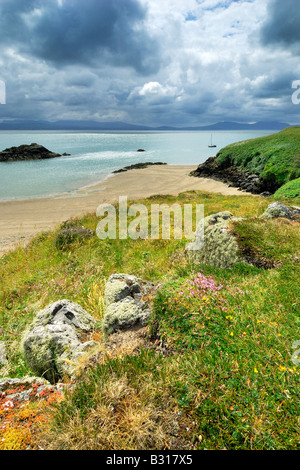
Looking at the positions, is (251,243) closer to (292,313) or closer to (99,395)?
(292,313)

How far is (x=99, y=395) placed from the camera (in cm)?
251

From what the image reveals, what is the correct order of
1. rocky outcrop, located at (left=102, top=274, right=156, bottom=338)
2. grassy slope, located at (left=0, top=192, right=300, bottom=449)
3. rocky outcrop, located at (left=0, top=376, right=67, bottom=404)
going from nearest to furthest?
grassy slope, located at (left=0, top=192, right=300, bottom=449), rocky outcrop, located at (left=0, top=376, right=67, bottom=404), rocky outcrop, located at (left=102, top=274, right=156, bottom=338)

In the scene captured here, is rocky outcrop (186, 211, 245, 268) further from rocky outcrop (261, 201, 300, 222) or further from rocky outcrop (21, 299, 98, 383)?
rocky outcrop (21, 299, 98, 383)

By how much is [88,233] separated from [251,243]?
29.2ft

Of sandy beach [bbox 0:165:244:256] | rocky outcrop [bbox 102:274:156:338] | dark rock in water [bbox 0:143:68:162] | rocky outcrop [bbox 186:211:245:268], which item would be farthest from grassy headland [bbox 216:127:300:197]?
dark rock in water [bbox 0:143:68:162]

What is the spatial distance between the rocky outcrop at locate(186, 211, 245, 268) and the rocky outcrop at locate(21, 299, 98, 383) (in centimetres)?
357

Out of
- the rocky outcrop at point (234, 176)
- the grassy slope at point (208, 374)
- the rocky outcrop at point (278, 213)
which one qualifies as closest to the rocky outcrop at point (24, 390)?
the grassy slope at point (208, 374)

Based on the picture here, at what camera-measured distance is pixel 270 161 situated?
37.2m

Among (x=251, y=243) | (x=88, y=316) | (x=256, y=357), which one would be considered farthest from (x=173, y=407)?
(x=251, y=243)

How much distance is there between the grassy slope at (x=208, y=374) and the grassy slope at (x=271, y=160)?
30.5 m

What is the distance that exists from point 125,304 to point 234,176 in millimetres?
43796

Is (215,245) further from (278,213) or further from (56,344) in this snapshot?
(56,344)

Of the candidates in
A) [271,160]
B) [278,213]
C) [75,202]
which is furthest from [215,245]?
[271,160]

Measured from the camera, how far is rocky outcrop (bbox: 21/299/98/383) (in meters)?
3.98
